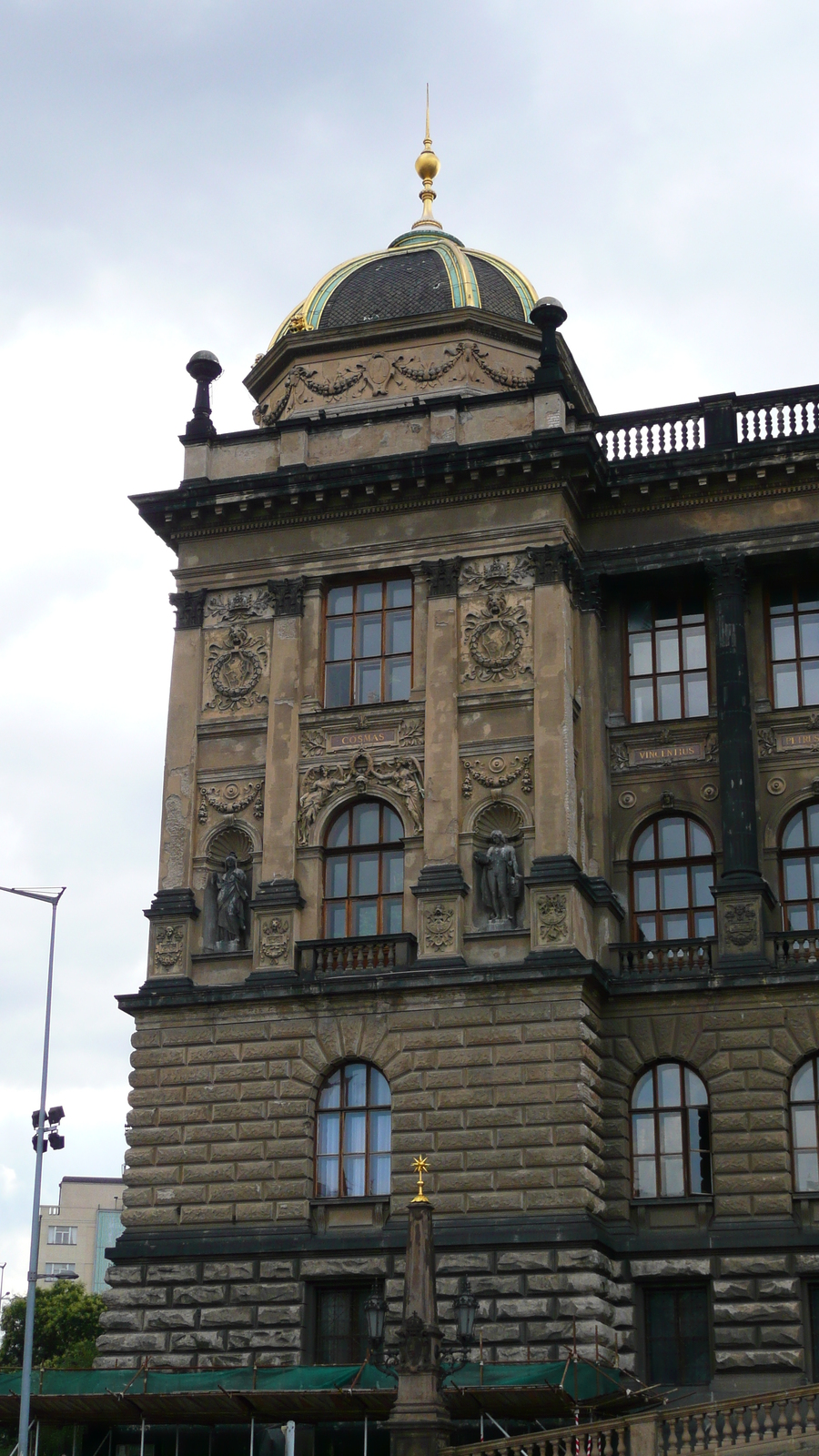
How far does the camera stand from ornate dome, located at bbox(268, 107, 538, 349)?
44188mm

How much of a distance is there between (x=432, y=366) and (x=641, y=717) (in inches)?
376

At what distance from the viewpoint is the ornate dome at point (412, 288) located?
4419cm

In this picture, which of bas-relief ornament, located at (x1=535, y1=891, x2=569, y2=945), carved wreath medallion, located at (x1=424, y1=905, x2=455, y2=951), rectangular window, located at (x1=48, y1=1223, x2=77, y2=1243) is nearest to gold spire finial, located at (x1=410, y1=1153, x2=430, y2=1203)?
carved wreath medallion, located at (x1=424, y1=905, x2=455, y2=951)

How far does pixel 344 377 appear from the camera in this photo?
4328cm

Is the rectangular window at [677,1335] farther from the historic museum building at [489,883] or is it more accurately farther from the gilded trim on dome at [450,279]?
the gilded trim on dome at [450,279]

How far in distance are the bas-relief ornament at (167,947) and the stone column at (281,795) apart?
1542mm

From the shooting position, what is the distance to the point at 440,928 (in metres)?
36.2

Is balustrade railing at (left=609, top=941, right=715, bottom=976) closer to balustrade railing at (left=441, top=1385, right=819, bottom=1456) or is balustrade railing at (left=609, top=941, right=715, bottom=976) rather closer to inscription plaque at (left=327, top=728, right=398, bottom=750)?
inscription plaque at (left=327, top=728, right=398, bottom=750)

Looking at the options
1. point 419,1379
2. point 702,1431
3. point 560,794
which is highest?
point 560,794

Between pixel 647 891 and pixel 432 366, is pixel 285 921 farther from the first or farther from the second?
pixel 432 366

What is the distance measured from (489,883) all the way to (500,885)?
0.24 meters

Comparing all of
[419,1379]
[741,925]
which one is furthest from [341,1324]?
[741,925]

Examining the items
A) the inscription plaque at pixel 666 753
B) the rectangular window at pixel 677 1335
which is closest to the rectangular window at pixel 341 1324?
the rectangular window at pixel 677 1335

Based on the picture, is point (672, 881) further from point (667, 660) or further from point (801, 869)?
point (667, 660)
